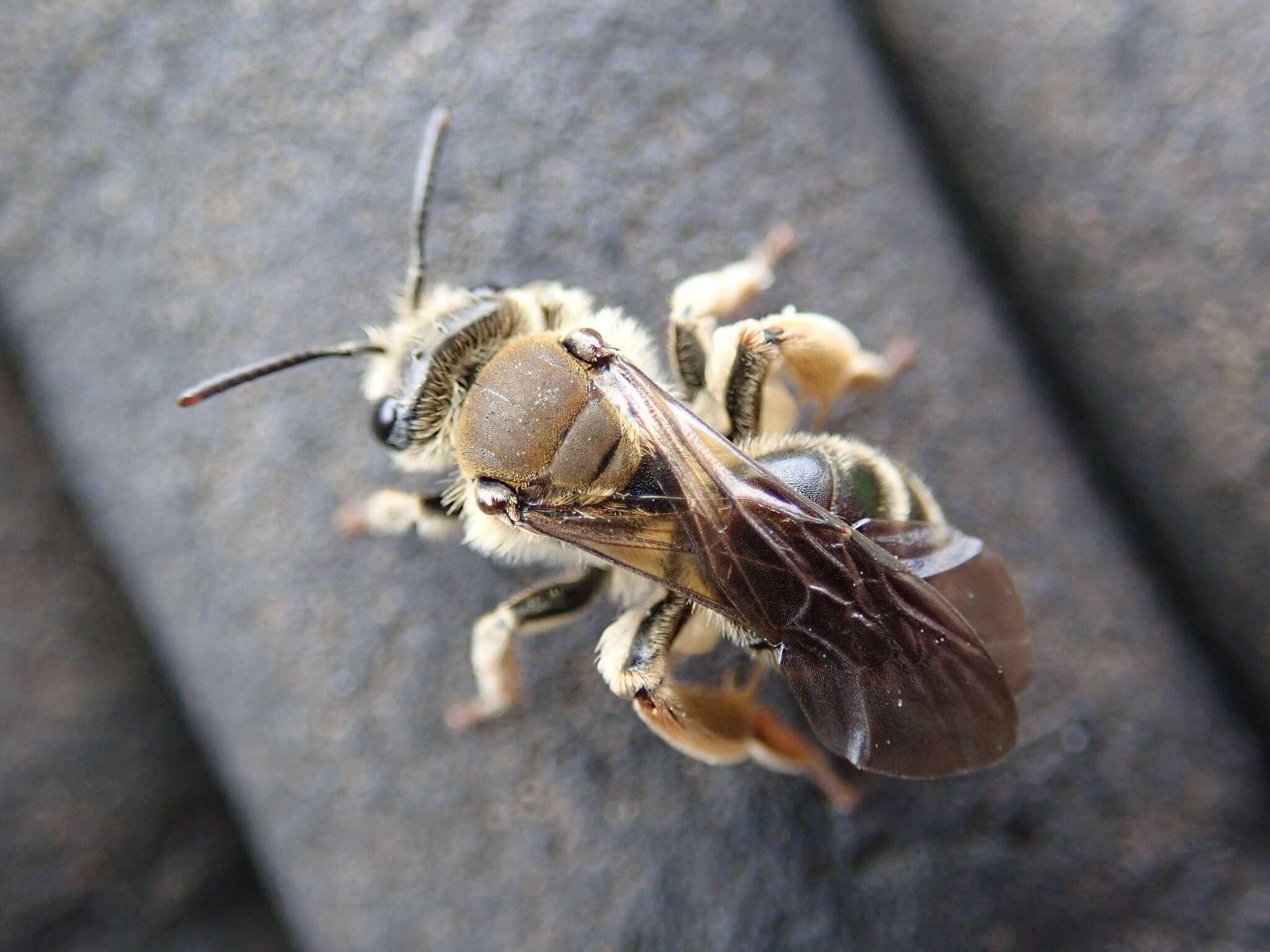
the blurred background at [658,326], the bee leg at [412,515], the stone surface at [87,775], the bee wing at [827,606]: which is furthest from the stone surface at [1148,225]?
the stone surface at [87,775]

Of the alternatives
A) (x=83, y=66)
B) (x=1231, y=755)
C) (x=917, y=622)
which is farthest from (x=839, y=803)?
(x=83, y=66)

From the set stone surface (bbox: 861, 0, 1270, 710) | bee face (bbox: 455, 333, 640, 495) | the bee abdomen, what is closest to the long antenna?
bee face (bbox: 455, 333, 640, 495)

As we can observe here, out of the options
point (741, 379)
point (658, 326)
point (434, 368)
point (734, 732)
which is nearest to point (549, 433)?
point (434, 368)

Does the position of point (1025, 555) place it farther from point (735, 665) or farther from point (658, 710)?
point (658, 710)

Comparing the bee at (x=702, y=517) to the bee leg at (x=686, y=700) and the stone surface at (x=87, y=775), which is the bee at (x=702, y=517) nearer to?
the bee leg at (x=686, y=700)

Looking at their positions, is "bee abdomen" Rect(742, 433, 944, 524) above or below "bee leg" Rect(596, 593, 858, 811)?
above

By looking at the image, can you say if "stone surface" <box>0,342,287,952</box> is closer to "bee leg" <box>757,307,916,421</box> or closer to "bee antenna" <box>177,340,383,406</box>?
"bee antenna" <box>177,340,383,406</box>

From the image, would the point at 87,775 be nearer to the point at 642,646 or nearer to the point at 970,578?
the point at 642,646
